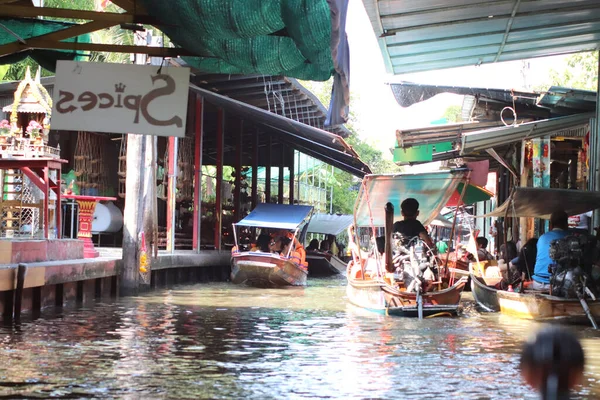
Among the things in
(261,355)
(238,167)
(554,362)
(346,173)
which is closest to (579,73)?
(238,167)

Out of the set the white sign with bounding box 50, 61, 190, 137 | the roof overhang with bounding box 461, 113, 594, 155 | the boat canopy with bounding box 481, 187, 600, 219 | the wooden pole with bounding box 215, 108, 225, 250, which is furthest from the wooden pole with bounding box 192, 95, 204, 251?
the white sign with bounding box 50, 61, 190, 137

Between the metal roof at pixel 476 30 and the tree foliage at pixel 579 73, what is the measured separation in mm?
16009

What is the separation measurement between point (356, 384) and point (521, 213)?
24.4 feet

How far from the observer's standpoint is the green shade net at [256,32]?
631cm

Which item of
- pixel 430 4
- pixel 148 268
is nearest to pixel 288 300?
pixel 148 268

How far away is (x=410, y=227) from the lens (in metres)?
13.0

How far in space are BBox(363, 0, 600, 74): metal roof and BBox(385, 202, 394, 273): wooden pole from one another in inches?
101

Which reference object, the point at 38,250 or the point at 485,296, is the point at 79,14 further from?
the point at 485,296

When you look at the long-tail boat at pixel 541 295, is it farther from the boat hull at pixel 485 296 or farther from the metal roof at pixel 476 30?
the metal roof at pixel 476 30

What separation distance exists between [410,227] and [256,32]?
691cm

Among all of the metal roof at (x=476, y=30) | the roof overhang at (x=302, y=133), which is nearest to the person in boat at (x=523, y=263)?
the metal roof at (x=476, y=30)

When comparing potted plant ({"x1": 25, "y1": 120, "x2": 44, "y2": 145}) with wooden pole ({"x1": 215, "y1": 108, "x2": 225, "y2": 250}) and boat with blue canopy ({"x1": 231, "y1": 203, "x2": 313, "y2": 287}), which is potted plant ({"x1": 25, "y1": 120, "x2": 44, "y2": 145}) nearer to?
boat with blue canopy ({"x1": 231, "y1": 203, "x2": 313, "y2": 287})

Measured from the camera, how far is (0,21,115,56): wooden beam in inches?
291

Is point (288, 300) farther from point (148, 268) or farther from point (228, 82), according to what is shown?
point (228, 82)
